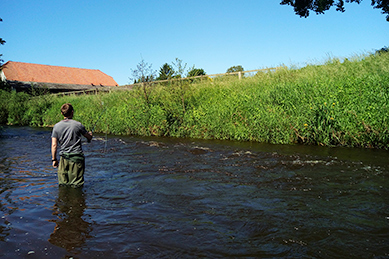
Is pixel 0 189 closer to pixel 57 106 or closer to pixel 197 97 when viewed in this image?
pixel 197 97

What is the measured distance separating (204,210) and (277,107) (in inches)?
392

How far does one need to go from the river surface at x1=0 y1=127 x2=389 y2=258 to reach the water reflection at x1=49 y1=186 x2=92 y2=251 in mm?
16

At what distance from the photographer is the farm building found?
50.2 m

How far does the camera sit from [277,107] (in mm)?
14445

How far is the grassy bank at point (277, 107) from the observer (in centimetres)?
1184

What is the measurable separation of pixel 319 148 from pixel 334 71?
18.5 ft

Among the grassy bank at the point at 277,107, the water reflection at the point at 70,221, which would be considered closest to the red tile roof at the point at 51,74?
the grassy bank at the point at 277,107

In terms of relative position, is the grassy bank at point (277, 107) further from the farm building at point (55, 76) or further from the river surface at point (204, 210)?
the farm building at point (55, 76)

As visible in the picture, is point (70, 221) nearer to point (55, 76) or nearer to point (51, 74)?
point (55, 76)

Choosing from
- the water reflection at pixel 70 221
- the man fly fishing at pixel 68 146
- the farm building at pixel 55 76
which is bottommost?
the water reflection at pixel 70 221

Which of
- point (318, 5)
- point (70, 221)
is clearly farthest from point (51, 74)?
point (70, 221)

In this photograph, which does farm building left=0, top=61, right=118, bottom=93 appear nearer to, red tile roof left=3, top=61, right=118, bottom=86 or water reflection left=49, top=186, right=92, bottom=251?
red tile roof left=3, top=61, right=118, bottom=86

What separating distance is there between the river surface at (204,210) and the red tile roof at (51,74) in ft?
167

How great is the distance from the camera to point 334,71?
15.7 meters
